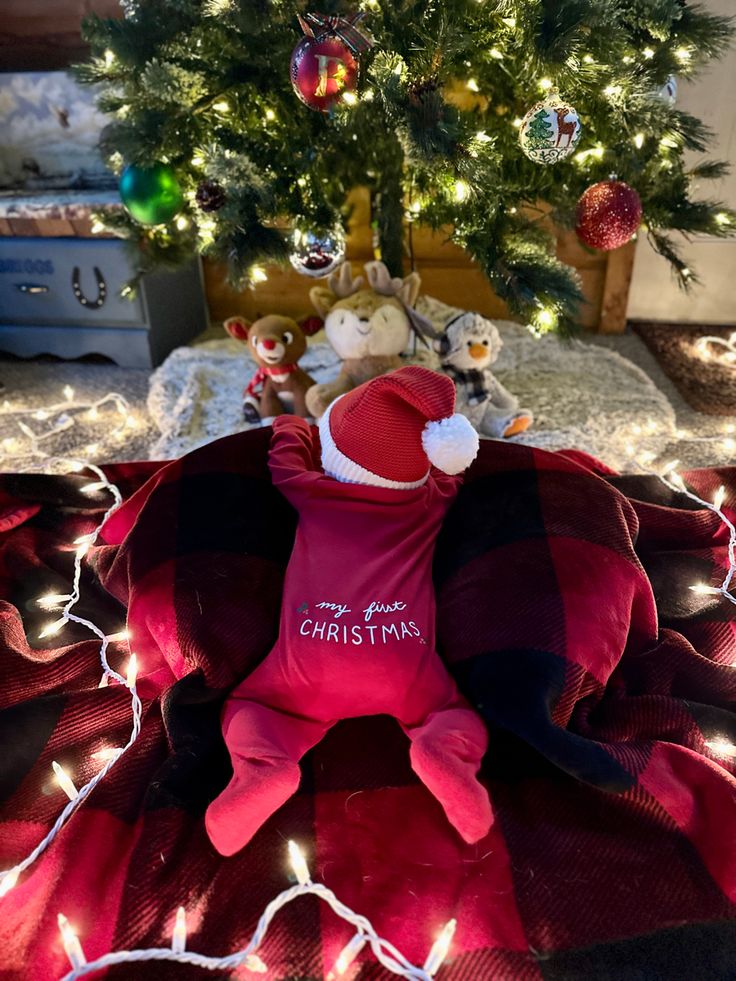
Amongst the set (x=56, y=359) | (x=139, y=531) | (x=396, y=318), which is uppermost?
(x=396, y=318)

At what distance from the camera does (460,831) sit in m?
0.62

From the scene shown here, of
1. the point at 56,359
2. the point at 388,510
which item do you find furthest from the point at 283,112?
the point at 56,359

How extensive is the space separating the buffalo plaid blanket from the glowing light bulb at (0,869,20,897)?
0.06 ft

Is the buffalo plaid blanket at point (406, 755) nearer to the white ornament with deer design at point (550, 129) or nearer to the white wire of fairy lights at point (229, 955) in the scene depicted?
the white wire of fairy lights at point (229, 955)

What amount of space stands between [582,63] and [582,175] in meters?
0.25

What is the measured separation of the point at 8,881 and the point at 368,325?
0.95 metres

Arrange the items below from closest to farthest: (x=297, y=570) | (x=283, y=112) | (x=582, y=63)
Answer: (x=297, y=570) → (x=582, y=63) → (x=283, y=112)

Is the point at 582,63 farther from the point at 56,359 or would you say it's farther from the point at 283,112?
the point at 56,359

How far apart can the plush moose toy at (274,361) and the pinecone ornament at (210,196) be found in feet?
0.74

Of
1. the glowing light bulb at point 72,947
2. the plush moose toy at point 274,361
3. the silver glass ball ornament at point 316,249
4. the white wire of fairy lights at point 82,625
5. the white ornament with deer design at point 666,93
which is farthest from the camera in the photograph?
the plush moose toy at point 274,361

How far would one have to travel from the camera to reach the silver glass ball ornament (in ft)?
4.01

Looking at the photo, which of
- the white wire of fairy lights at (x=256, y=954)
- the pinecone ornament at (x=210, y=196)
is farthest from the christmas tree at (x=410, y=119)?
the white wire of fairy lights at (x=256, y=954)

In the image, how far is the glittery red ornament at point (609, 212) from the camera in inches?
44.9

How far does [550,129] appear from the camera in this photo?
1.04 metres
